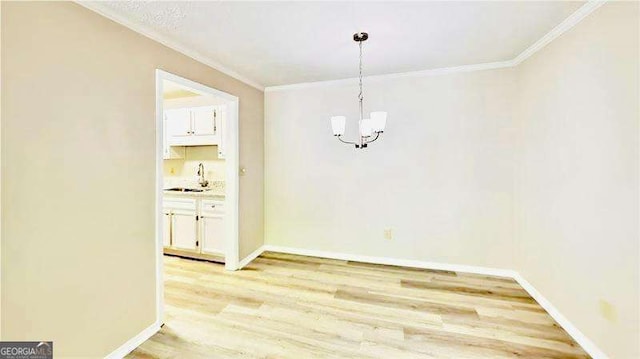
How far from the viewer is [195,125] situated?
3934mm

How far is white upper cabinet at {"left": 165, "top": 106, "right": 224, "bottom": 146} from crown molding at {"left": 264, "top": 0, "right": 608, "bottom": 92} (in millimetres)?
889

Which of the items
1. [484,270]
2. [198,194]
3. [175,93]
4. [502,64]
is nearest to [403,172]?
[484,270]

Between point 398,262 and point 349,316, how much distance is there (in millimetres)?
1389

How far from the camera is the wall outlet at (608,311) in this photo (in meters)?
1.72

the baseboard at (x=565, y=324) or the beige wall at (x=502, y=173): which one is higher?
the beige wall at (x=502, y=173)

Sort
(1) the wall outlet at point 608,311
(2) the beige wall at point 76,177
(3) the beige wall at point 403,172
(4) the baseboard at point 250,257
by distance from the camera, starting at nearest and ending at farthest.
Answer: (2) the beige wall at point 76,177 < (1) the wall outlet at point 608,311 < (3) the beige wall at point 403,172 < (4) the baseboard at point 250,257

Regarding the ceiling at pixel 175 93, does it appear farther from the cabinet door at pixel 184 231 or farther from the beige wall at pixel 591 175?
the beige wall at pixel 591 175

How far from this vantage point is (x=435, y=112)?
3.31 m

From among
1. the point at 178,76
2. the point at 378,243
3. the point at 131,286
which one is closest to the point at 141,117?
the point at 178,76

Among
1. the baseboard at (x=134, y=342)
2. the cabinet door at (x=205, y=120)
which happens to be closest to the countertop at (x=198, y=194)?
the cabinet door at (x=205, y=120)

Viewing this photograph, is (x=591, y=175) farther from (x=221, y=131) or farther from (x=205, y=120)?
(x=205, y=120)

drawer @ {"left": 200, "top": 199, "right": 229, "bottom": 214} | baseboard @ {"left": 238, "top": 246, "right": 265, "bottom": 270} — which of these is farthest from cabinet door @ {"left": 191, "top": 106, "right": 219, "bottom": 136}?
baseboard @ {"left": 238, "top": 246, "right": 265, "bottom": 270}

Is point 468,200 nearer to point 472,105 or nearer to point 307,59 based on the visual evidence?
point 472,105

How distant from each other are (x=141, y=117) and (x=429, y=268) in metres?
3.53
